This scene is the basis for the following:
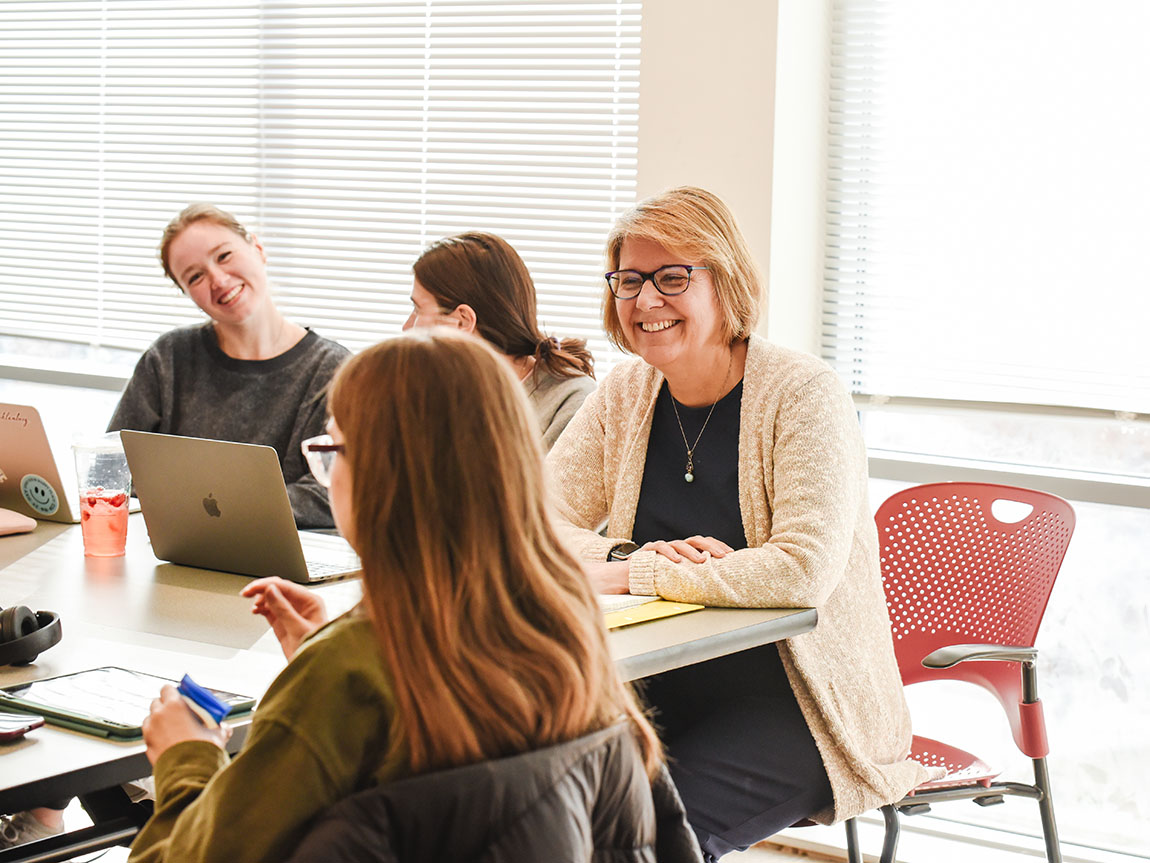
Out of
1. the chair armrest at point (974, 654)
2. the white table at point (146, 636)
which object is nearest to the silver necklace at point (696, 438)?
the white table at point (146, 636)

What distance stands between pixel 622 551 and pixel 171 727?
985 mm

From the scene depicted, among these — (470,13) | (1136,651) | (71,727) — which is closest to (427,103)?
(470,13)

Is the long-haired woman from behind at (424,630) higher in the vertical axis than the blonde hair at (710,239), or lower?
lower

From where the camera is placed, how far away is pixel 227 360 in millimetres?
3014

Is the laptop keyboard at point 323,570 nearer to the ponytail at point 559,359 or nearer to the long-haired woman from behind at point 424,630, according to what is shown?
the ponytail at point 559,359

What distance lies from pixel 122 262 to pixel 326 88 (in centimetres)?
94

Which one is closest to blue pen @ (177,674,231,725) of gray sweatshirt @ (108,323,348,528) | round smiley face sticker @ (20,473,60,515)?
round smiley face sticker @ (20,473,60,515)

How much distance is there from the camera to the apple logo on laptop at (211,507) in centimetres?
197

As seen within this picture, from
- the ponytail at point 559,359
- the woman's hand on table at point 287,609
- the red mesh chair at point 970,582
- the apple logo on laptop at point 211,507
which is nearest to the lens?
the woman's hand on table at point 287,609

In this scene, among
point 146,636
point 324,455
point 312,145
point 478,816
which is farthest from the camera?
point 312,145

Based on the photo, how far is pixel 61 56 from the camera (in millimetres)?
4062

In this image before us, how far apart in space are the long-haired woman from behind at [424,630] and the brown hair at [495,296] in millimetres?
1603

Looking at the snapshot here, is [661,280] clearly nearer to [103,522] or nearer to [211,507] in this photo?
[211,507]

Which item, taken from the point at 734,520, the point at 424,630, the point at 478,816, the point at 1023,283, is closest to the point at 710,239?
the point at 734,520
